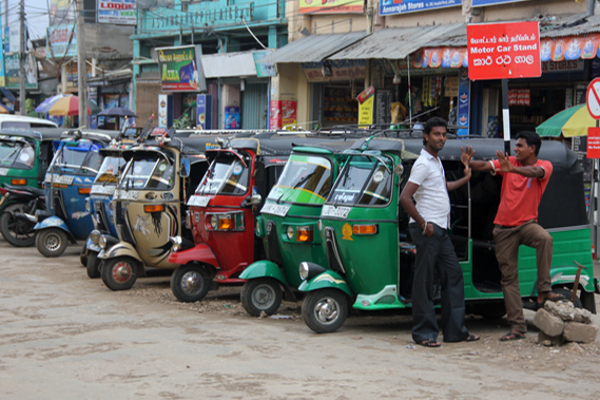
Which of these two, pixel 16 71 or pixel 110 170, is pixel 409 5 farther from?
pixel 16 71

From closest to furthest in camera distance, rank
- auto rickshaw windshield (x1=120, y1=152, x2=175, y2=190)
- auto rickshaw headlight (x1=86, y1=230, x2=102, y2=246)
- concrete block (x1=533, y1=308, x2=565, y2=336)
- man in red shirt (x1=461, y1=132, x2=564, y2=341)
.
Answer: concrete block (x1=533, y1=308, x2=565, y2=336), man in red shirt (x1=461, y1=132, x2=564, y2=341), auto rickshaw windshield (x1=120, y1=152, x2=175, y2=190), auto rickshaw headlight (x1=86, y1=230, x2=102, y2=246)

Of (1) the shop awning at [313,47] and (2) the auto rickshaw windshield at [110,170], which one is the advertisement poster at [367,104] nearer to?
(1) the shop awning at [313,47]

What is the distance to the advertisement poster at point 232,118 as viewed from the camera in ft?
89.2

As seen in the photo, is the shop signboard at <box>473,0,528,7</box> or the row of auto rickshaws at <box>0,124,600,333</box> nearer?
the row of auto rickshaws at <box>0,124,600,333</box>

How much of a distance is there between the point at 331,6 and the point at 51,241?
36.6 feet

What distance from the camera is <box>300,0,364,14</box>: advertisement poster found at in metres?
21.1

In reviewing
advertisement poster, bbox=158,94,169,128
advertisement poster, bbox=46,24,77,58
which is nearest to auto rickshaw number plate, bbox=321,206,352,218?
advertisement poster, bbox=158,94,169,128

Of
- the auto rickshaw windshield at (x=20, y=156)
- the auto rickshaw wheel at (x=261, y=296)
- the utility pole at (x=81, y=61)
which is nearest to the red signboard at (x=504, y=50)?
the auto rickshaw wheel at (x=261, y=296)

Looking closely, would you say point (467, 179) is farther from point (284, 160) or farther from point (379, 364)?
point (284, 160)

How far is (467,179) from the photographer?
7.63 meters

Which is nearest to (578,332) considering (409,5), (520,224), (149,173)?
(520,224)

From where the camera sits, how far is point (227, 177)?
10.0m

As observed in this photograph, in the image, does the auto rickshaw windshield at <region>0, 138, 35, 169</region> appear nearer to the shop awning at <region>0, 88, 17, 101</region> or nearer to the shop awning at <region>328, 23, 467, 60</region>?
the shop awning at <region>328, 23, 467, 60</region>

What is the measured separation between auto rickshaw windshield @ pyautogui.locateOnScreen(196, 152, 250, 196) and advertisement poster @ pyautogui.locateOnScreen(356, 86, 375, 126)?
10609 mm
